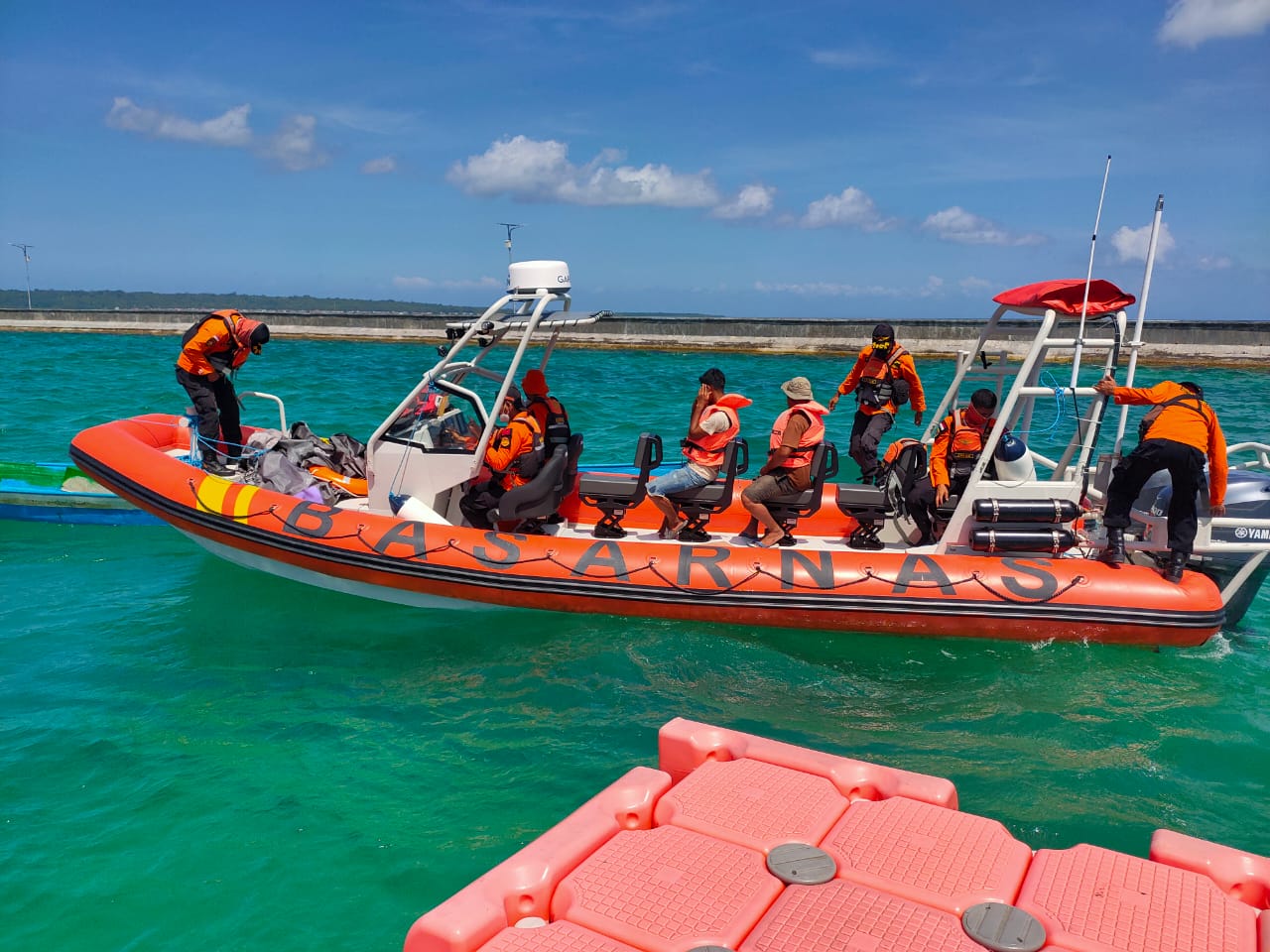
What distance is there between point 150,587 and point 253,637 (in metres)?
1.56

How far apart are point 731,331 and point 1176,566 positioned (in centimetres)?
2733

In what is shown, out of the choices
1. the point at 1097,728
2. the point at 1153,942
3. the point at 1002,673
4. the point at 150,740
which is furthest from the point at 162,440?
the point at 1153,942

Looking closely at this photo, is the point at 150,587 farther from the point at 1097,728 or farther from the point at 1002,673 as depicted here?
the point at 1097,728

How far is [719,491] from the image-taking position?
595 centimetres

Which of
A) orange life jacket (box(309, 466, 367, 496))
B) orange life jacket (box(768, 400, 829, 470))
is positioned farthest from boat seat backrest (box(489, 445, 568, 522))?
orange life jacket (box(309, 466, 367, 496))

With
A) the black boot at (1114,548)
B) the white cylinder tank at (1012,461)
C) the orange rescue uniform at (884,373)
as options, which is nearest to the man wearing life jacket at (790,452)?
the white cylinder tank at (1012,461)

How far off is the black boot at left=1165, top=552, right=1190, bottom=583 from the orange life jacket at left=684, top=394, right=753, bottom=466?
2.64 meters

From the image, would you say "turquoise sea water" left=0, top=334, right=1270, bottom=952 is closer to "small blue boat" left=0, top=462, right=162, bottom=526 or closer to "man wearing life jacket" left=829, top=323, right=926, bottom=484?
"small blue boat" left=0, top=462, right=162, bottom=526

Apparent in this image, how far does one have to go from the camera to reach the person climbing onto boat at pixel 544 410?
5906mm

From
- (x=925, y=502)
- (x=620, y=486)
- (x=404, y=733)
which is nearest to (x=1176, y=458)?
(x=925, y=502)

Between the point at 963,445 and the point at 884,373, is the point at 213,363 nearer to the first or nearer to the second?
the point at 884,373

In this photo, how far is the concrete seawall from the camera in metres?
26.5

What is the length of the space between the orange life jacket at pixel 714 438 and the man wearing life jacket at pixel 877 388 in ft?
5.10

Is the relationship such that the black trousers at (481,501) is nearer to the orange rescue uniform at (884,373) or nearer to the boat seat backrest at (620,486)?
the boat seat backrest at (620,486)
